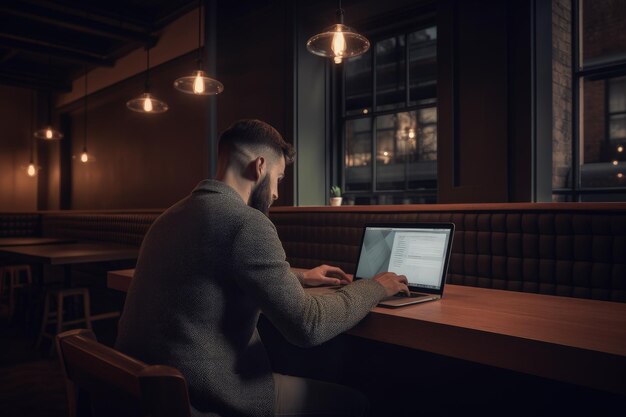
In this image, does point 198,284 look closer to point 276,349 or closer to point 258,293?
point 258,293

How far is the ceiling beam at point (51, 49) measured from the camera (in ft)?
21.6

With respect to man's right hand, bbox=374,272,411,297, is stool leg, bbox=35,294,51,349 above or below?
below

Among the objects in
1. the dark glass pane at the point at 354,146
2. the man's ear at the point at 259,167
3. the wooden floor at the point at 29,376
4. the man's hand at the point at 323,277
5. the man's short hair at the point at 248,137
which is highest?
the dark glass pane at the point at 354,146

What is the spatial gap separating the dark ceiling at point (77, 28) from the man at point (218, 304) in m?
5.33

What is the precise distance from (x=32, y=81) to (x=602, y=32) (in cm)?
881

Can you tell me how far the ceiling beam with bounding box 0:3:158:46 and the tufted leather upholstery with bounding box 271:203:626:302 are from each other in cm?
526

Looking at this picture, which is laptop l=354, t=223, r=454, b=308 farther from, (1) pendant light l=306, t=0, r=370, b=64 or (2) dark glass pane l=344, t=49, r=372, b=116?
(2) dark glass pane l=344, t=49, r=372, b=116

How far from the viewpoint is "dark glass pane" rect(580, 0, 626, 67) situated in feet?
10.3

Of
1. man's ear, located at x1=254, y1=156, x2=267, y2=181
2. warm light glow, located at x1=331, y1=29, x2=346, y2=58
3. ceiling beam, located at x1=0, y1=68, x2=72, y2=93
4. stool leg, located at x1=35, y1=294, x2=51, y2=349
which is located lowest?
stool leg, located at x1=35, y1=294, x2=51, y2=349

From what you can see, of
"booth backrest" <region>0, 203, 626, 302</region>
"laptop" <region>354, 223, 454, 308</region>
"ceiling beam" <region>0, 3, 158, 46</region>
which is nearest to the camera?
"laptop" <region>354, 223, 454, 308</region>

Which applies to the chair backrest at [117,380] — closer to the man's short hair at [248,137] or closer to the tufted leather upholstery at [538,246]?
the man's short hair at [248,137]

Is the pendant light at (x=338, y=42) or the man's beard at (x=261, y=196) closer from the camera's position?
the man's beard at (x=261, y=196)

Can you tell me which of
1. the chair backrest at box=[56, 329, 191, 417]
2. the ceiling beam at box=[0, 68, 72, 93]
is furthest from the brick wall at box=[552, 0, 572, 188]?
the ceiling beam at box=[0, 68, 72, 93]

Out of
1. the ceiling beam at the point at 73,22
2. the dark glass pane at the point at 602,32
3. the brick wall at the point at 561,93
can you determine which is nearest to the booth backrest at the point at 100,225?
the ceiling beam at the point at 73,22
